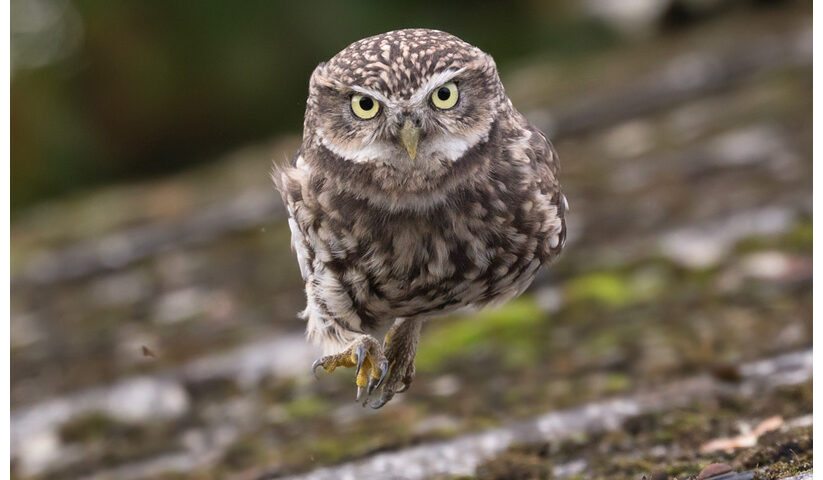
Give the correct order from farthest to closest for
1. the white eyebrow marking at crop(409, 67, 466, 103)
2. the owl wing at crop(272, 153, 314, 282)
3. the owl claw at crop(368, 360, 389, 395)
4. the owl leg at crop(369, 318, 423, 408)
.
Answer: the owl leg at crop(369, 318, 423, 408), the owl claw at crop(368, 360, 389, 395), the owl wing at crop(272, 153, 314, 282), the white eyebrow marking at crop(409, 67, 466, 103)

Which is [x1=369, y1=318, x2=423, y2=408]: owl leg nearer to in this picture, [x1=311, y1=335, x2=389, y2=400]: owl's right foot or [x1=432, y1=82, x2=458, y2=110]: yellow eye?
[x1=311, y1=335, x2=389, y2=400]: owl's right foot

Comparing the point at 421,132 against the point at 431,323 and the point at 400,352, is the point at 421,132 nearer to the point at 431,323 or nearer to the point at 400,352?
the point at 400,352

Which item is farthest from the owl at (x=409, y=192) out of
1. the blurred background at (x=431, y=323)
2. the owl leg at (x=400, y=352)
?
the blurred background at (x=431, y=323)

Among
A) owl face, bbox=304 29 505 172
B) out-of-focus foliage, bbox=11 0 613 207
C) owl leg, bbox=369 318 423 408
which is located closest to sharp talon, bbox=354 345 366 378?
owl leg, bbox=369 318 423 408

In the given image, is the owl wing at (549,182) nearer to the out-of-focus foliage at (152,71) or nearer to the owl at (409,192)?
the owl at (409,192)

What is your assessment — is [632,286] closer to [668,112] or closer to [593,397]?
[593,397]

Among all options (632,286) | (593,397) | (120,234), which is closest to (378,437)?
(593,397)
